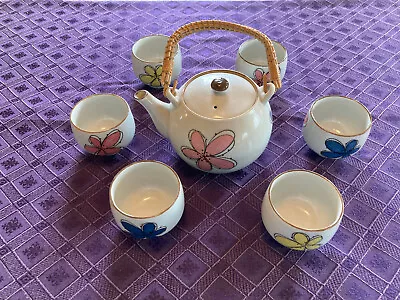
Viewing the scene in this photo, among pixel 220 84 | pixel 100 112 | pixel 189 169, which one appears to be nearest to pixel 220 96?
pixel 220 84

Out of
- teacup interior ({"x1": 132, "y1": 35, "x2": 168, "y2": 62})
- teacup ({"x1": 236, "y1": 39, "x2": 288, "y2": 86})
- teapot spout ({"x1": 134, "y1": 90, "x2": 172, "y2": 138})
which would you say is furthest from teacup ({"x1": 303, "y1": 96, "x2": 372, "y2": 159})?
teacup interior ({"x1": 132, "y1": 35, "x2": 168, "y2": 62})

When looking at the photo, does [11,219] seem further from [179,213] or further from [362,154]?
[362,154]

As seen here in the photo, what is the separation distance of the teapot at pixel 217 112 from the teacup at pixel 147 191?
5 centimetres

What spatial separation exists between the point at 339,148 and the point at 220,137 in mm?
187

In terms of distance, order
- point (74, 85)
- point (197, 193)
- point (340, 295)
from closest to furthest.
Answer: point (340, 295) < point (197, 193) < point (74, 85)

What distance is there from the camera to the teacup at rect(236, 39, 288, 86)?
718 millimetres

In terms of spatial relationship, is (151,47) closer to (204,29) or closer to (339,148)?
(204,29)

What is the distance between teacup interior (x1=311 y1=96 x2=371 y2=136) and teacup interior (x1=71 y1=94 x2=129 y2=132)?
12.2 inches

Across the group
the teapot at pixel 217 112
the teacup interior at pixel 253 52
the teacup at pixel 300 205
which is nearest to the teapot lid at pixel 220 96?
the teapot at pixel 217 112

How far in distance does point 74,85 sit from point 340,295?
57cm

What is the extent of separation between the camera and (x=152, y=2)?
1017 millimetres

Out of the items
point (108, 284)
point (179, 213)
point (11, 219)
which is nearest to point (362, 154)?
point (179, 213)

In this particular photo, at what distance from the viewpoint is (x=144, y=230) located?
52 centimetres

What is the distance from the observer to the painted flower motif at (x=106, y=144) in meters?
0.62
